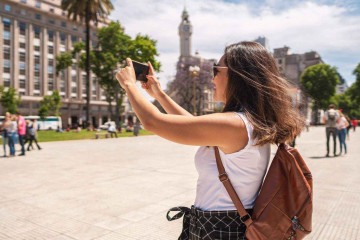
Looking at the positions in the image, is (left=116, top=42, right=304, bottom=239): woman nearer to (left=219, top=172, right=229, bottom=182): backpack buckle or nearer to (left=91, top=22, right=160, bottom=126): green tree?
(left=219, top=172, right=229, bottom=182): backpack buckle

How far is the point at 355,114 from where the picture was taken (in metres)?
93.7

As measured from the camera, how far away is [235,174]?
1.41 m

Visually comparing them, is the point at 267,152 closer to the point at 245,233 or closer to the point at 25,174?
the point at 245,233

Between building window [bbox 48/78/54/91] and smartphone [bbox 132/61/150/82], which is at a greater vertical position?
building window [bbox 48/78/54/91]

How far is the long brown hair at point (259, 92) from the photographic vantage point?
142 cm

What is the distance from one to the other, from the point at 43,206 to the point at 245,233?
438cm

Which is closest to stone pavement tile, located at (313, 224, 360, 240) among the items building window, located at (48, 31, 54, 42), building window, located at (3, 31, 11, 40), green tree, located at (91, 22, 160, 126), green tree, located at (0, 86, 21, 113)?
green tree, located at (91, 22, 160, 126)

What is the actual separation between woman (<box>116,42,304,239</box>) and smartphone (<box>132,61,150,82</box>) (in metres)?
0.18

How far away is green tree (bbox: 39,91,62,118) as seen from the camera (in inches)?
2242

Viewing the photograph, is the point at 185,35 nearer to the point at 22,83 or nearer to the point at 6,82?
the point at 22,83

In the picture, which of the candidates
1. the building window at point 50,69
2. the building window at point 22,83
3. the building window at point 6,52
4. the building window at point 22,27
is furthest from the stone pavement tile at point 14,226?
the building window at point 50,69

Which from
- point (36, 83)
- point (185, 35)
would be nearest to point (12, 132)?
point (36, 83)

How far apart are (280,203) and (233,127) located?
380 mm

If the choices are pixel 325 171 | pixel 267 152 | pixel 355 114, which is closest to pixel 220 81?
pixel 267 152
